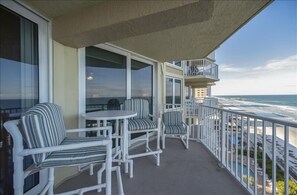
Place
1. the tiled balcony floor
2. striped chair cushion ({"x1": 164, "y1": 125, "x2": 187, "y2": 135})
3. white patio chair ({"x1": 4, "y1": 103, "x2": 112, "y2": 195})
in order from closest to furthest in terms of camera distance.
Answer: white patio chair ({"x1": 4, "y1": 103, "x2": 112, "y2": 195}) < the tiled balcony floor < striped chair cushion ({"x1": 164, "y1": 125, "x2": 187, "y2": 135})

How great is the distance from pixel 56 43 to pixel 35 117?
125 cm

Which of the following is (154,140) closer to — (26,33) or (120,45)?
(120,45)

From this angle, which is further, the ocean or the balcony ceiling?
the ocean

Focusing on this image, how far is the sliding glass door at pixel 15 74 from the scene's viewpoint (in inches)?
56.2

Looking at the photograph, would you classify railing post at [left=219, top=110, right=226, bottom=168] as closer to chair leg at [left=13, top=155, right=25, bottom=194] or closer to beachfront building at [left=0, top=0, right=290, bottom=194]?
beachfront building at [left=0, top=0, right=290, bottom=194]

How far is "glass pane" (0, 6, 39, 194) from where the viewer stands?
1425 mm

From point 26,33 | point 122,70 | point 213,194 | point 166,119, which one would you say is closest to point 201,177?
point 213,194

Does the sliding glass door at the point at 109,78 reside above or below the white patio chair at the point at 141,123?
above

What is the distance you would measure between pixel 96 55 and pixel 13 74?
1.39 m

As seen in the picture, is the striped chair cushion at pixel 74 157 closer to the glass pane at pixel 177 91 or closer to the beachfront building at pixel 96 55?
the beachfront building at pixel 96 55

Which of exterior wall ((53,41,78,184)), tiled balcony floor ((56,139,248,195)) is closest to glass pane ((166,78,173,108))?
tiled balcony floor ((56,139,248,195))

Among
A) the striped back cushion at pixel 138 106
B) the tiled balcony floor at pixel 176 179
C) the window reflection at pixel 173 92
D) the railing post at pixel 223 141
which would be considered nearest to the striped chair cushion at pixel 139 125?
the striped back cushion at pixel 138 106

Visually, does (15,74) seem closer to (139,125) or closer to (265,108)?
(139,125)

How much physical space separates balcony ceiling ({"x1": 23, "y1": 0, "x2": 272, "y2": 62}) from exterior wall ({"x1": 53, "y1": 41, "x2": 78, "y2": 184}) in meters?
0.15
